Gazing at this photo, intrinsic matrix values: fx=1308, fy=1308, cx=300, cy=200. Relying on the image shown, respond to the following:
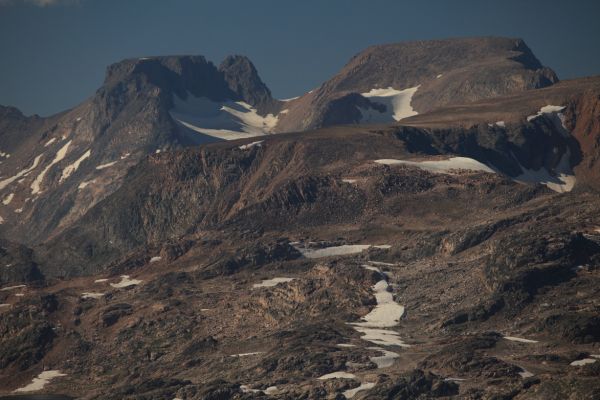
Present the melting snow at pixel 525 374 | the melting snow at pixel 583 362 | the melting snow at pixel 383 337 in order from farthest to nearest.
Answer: the melting snow at pixel 383 337
the melting snow at pixel 583 362
the melting snow at pixel 525 374

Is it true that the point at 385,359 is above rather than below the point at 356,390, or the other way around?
above

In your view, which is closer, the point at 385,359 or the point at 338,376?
the point at 338,376

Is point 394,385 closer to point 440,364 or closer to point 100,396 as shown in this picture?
point 440,364

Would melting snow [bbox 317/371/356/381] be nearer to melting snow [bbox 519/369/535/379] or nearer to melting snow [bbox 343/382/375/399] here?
melting snow [bbox 343/382/375/399]

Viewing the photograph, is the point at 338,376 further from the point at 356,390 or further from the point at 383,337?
the point at 383,337

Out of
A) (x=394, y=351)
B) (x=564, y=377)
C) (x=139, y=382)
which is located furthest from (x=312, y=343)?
(x=564, y=377)

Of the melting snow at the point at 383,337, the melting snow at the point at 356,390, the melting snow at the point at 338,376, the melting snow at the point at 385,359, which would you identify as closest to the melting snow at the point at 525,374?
the melting snow at the point at 356,390

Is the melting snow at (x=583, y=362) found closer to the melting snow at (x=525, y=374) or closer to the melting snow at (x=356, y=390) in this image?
the melting snow at (x=525, y=374)

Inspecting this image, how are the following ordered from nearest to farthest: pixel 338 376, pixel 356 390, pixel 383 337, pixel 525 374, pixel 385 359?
1. pixel 525 374
2. pixel 356 390
3. pixel 338 376
4. pixel 385 359
5. pixel 383 337

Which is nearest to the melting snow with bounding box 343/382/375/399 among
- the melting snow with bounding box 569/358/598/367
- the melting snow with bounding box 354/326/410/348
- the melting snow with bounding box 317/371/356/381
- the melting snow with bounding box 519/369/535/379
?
the melting snow with bounding box 317/371/356/381

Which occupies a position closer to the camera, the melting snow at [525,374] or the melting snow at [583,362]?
the melting snow at [525,374]

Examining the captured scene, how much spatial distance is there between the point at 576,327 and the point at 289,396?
41.7 m

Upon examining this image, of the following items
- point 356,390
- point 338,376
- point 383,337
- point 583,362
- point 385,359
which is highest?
point 383,337

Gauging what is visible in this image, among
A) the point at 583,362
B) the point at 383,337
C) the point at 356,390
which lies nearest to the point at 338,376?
the point at 356,390
